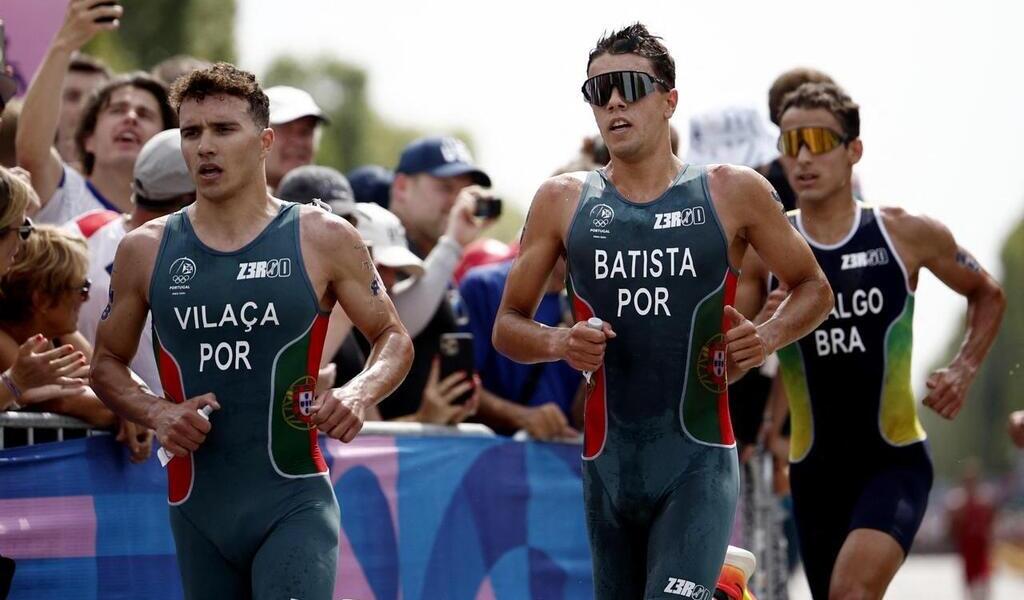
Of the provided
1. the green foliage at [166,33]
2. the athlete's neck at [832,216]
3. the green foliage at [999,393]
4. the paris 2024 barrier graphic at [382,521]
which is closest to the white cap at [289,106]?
the paris 2024 barrier graphic at [382,521]

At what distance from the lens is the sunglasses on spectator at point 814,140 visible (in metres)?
8.46

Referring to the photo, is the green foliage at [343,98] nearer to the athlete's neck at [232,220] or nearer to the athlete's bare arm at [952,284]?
the athlete's bare arm at [952,284]

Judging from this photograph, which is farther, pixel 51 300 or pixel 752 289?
pixel 752 289

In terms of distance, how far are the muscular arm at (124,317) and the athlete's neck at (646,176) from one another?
1.79 m

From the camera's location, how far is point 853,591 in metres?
7.81

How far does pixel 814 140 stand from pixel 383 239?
7.37 ft

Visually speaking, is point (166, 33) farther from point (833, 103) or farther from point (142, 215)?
point (142, 215)

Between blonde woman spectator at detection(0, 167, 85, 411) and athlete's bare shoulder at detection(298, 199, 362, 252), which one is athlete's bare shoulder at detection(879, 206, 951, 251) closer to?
athlete's bare shoulder at detection(298, 199, 362, 252)

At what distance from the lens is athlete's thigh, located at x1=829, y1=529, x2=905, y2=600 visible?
7.82m

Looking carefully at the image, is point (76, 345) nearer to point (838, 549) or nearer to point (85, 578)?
point (85, 578)

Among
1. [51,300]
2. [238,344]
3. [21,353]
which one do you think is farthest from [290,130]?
[238,344]

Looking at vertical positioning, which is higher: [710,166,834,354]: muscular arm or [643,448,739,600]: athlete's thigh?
[710,166,834,354]: muscular arm

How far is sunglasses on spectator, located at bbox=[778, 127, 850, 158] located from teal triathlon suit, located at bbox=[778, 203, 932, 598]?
442mm

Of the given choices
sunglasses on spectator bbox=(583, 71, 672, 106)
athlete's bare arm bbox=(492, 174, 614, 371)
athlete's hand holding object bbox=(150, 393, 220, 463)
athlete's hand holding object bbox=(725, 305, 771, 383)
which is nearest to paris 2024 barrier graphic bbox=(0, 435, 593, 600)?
athlete's hand holding object bbox=(150, 393, 220, 463)
